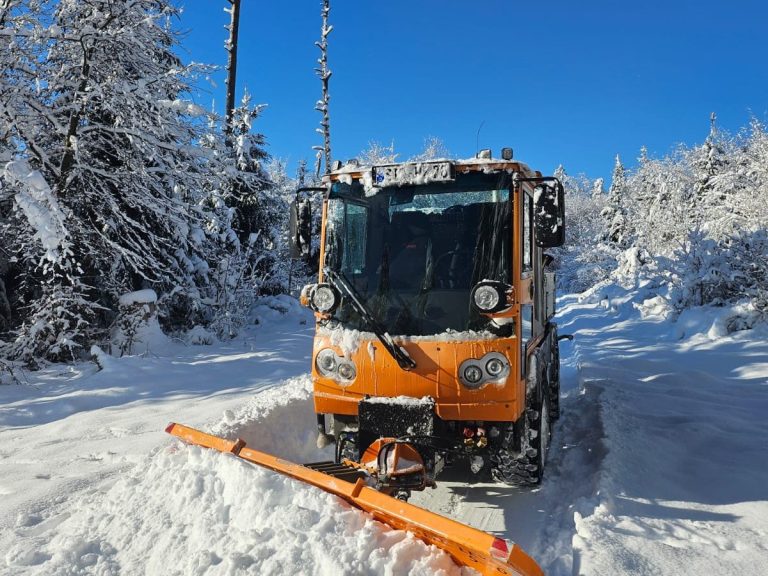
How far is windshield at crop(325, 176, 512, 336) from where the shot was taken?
14.3 feet

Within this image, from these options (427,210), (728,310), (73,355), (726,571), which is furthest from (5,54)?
(728,310)

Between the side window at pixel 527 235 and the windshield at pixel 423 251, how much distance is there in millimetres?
216

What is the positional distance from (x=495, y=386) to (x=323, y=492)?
165 cm

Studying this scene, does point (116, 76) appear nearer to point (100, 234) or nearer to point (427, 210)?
point (100, 234)

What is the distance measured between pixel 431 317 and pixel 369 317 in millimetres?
491

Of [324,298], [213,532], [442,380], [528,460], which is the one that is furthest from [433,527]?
[324,298]

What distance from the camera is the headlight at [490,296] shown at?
4.06m

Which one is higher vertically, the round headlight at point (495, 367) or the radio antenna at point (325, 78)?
the radio antenna at point (325, 78)

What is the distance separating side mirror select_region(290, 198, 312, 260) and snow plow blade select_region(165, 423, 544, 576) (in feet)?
7.39

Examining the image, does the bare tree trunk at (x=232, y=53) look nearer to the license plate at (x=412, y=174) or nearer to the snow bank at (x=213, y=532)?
the license plate at (x=412, y=174)

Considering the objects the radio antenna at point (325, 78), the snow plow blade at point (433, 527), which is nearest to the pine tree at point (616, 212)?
the radio antenna at point (325, 78)

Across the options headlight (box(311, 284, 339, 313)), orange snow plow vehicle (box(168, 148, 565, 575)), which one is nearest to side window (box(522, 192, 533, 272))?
orange snow plow vehicle (box(168, 148, 565, 575))

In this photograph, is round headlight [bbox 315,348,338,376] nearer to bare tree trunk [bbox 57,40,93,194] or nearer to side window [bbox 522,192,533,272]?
side window [bbox 522,192,533,272]

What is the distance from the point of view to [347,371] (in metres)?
4.39
